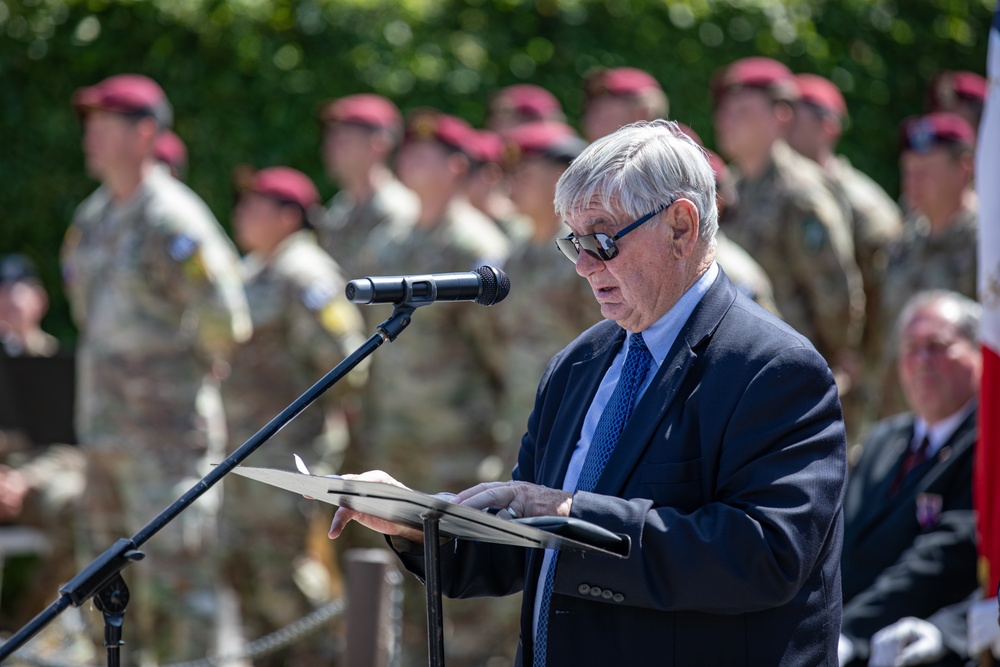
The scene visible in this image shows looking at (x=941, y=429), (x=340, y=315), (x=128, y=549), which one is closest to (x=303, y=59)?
(x=340, y=315)

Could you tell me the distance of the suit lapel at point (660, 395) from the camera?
2.79 m

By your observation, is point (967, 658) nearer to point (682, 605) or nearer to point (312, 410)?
point (682, 605)

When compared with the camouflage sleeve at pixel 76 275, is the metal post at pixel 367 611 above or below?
above

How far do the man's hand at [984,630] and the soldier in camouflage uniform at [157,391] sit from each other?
3907 mm

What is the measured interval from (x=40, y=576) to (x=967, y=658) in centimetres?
552

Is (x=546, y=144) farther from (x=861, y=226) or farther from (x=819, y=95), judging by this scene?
(x=819, y=95)

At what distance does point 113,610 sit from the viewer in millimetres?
2797

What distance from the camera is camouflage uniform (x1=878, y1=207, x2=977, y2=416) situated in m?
7.03

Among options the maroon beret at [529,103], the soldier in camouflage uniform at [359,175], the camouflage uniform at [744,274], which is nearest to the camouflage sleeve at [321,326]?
the soldier in camouflage uniform at [359,175]

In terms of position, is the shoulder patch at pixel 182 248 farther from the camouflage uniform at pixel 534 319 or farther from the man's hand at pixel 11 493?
the man's hand at pixel 11 493

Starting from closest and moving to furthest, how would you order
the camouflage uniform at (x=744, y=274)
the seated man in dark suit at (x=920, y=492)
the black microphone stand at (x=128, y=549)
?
the black microphone stand at (x=128, y=549)
the seated man in dark suit at (x=920, y=492)
the camouflage uniform at (x=744, y=274)

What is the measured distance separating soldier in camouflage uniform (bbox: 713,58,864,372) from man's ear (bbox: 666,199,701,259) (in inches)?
175

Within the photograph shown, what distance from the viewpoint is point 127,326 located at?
22.6 feet

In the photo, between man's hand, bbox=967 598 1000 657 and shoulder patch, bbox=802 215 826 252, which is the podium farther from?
shoulder patch, bbox=802 215 826 252
